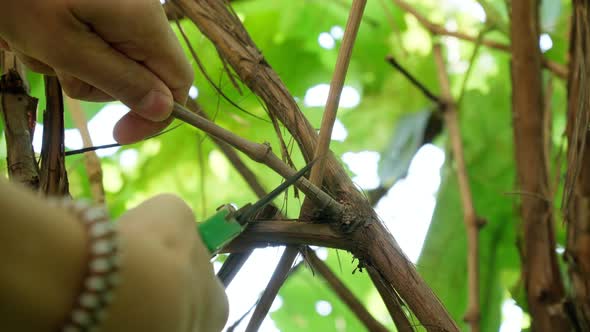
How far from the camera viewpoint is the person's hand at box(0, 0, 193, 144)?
536mm

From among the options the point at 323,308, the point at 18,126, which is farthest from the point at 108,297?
the point at 323,308

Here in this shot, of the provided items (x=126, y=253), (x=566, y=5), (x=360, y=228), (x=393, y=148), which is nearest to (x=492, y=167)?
(x=393, y=148)

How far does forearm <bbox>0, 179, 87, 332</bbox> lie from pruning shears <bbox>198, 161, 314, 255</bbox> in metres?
0.14

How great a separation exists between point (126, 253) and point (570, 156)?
23.3 inches

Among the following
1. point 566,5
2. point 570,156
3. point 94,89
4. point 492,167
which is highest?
point 566,5

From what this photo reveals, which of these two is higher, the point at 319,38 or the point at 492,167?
the point at 319,38

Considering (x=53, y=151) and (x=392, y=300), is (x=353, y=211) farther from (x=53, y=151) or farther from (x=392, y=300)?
(x=53, y=151)

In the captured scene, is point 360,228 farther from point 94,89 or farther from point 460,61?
point 460,61

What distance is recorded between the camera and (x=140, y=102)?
1.91 feet

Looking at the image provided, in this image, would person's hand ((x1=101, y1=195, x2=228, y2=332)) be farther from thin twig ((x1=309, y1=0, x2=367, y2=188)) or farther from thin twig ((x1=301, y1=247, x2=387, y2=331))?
thin twig ((x1=301, y1=247, x2=387, y2=331))

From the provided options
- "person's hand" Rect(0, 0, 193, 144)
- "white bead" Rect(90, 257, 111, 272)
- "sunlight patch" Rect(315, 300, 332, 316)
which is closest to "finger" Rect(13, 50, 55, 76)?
"person's hand" Rect(0, 0, 193, 144)

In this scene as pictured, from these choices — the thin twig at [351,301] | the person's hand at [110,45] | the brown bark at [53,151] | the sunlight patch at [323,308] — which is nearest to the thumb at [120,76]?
the person's hand at [110,45]

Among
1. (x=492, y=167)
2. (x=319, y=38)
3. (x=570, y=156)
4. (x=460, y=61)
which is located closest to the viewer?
(x=570, y=156)

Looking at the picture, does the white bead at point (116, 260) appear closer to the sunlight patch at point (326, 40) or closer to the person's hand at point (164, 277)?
the person's hand at point (164, 277)
